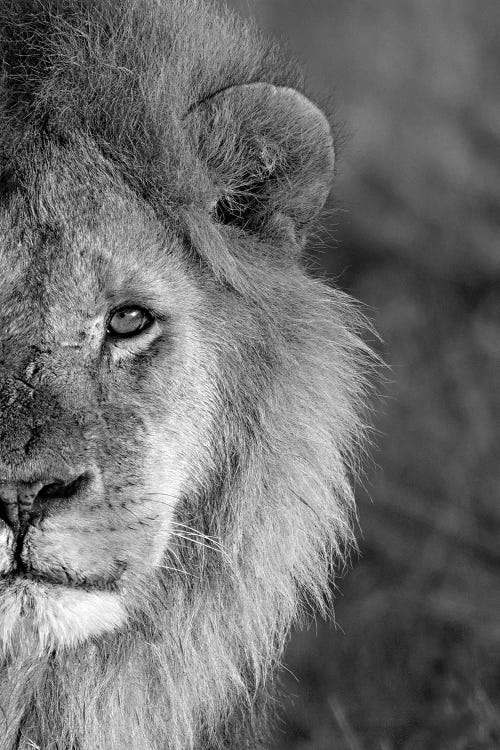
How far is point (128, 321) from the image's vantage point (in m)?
2.74

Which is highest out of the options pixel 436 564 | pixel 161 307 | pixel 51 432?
pixel 161 307

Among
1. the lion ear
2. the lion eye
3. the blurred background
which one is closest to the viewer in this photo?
the lion eye

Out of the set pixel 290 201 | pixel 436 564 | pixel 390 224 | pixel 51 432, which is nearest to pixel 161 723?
pixel 51 432

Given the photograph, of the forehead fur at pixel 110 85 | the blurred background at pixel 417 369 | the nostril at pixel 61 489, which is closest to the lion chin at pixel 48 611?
the nostril at pixel 61 489

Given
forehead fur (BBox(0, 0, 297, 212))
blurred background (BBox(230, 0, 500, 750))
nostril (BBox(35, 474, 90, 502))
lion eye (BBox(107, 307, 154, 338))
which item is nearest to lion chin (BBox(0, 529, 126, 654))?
nostril (BBox(35, 474, 90, 502))

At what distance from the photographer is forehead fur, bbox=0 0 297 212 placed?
2.72 meters

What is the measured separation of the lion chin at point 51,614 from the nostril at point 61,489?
0.19 meters

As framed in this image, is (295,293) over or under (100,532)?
over

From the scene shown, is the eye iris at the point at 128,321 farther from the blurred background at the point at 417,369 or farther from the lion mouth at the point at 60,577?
the blurred background at the point at 417,369

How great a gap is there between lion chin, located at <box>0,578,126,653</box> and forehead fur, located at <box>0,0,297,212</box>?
0.95 meters

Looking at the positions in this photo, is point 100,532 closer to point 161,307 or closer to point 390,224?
point 161,307

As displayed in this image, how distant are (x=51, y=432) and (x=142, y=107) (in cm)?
86

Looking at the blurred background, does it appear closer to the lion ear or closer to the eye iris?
the lion ear

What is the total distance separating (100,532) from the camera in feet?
8.16
